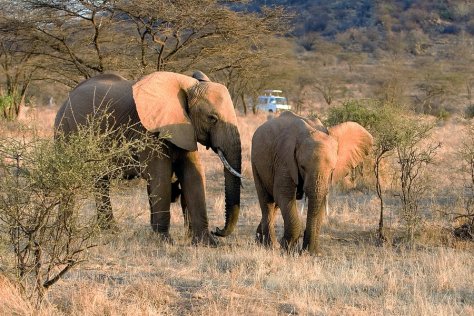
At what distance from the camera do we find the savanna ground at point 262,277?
5.17m

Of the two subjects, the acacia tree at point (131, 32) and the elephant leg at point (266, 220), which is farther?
the acacia tree at point (131, 32)

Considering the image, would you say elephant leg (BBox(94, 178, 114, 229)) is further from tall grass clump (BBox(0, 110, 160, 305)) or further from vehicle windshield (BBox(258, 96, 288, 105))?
vehicle windshield (BBox(258, 96, 288, 105))

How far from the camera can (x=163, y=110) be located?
8242mm

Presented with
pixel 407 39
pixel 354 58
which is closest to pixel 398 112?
pixel 354 58

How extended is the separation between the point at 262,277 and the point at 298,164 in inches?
71.1

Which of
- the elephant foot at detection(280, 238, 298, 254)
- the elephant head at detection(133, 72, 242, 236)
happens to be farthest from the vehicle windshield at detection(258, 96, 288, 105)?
the elephant foot at detection(280, 238, 298, 254)

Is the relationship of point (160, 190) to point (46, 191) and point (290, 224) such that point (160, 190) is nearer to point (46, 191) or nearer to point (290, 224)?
point (290, 224)

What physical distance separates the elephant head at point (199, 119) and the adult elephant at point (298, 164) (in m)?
0.40

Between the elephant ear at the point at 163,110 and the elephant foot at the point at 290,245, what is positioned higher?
the elephant ear at the point at 163,110

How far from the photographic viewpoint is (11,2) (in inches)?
686

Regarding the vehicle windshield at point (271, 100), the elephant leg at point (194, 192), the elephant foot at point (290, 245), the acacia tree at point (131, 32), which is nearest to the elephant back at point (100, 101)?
the elephant leg at point (194, 192)

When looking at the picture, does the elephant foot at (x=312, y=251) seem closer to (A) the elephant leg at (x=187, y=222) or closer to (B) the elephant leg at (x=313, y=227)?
(B) the elephant leg at (x=313, y=227)

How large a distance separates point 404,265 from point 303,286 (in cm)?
178

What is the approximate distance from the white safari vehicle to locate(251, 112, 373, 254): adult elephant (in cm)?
3147
